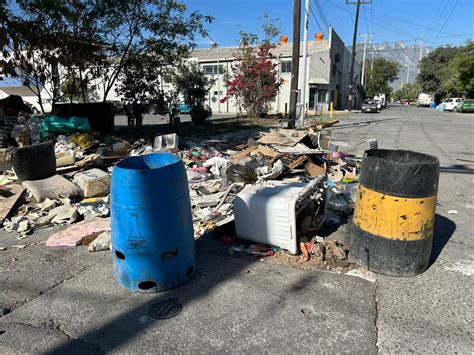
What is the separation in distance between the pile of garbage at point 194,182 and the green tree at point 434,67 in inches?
2574

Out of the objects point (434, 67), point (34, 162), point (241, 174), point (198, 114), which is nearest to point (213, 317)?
point (241, 174)

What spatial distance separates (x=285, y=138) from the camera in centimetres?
774

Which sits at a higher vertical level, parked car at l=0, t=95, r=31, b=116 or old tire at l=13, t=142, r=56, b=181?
parked car at l=0, t=95, r=31, b=116

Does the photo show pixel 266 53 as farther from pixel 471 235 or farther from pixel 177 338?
pixel 177 338

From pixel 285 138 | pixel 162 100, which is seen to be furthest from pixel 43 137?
pixel 162 100

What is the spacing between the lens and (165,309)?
279 cm

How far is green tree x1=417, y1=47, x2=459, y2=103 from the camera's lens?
63259mm

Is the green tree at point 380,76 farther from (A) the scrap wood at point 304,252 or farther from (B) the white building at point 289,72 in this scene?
(A) the scrap wood at point 304,252

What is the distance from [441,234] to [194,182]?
3.77 meters

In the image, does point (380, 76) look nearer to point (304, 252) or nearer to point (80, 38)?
point (80, 38)

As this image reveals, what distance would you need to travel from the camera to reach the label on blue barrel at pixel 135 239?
2.82 m

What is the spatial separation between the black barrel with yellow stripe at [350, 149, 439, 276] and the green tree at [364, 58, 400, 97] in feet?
281

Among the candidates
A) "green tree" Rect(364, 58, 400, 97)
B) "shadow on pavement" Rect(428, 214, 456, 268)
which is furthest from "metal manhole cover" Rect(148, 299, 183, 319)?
"green tree" Rect(364, 58, 400, 97)

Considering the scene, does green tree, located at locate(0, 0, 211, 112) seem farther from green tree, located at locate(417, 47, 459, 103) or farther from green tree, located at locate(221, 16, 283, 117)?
green tree, located at locate(417, 47, 459, 103)
